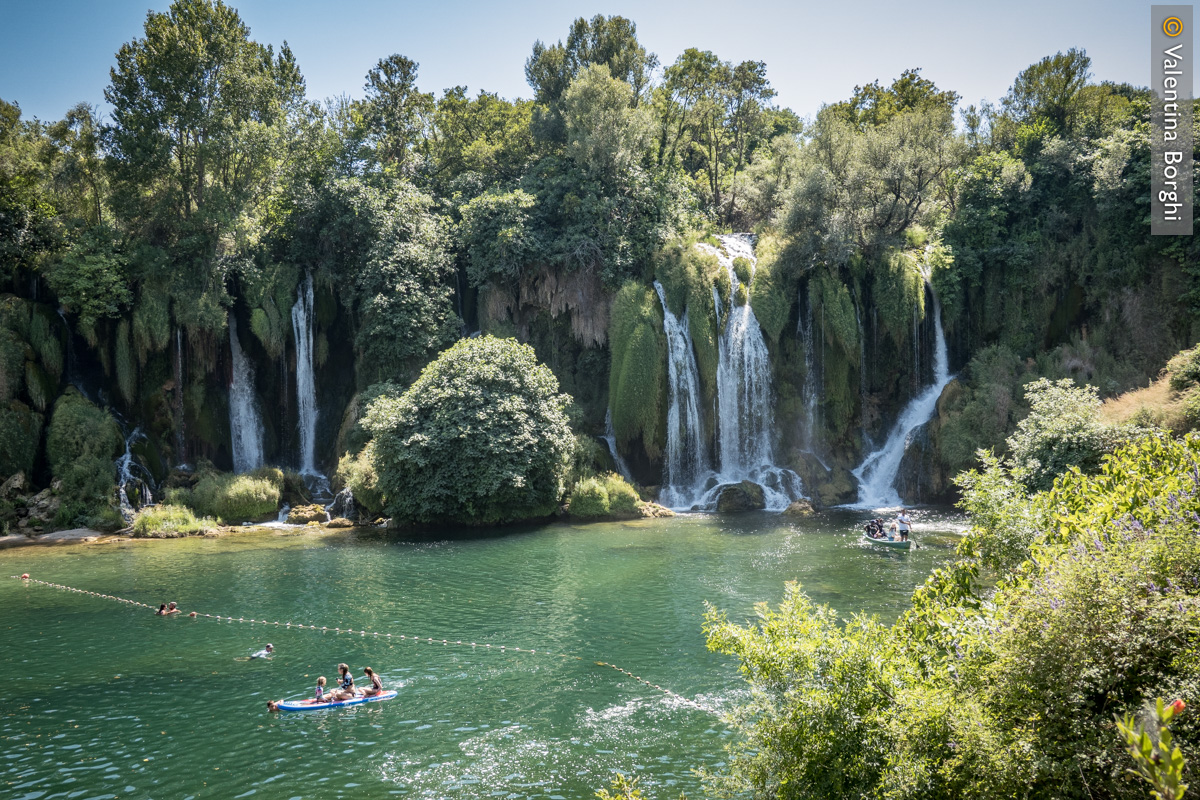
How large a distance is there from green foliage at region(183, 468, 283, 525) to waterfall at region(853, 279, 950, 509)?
26.0 meters

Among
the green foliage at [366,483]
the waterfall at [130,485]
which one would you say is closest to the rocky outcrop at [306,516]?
the green foliage at [366,483]

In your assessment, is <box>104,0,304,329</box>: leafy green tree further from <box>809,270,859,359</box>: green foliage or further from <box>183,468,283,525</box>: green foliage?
<box>809,270,859,359</box>: green foliage

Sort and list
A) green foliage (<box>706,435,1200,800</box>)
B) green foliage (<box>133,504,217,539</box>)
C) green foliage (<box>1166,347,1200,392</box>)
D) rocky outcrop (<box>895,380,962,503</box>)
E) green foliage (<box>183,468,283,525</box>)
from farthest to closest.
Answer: rocky outcrop (<box>895,380,962,503</box>)
green foliage (<box>183,468,283,525</box>)
green foliage (<box>133,504,217,539</box>)
green foliage (<box>1166,347,1200,392</box>)
green foliage (<box>706,435,1200,800</box>)

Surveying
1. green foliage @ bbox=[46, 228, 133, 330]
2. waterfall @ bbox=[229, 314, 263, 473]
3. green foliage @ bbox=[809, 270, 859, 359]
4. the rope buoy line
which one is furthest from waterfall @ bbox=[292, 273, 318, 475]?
green foliage @ bbox=[809, 270, 859, 359]

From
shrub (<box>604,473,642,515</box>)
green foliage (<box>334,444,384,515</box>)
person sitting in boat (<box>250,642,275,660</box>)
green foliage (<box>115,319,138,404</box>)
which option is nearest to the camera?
person sitting in boat (<box>250,642,275,660</box>)

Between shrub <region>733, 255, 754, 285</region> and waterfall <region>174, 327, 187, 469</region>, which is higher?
shrub <region>733, 255, 754, 285</region>

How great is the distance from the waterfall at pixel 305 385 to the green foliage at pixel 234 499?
3722 mm

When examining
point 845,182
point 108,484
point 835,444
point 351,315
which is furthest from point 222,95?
point 835,444

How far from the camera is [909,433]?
1345 inches

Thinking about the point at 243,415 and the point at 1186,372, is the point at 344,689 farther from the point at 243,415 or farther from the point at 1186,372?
the point at 1186,372

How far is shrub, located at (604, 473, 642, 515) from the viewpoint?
1302 inches

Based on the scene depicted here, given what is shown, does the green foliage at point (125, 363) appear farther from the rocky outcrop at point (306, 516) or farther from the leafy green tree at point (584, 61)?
the leafy green tree at point (584, 61)

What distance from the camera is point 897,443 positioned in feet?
114

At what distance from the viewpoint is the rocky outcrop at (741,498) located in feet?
110
